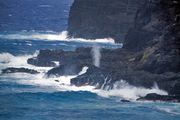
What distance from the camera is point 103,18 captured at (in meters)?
132

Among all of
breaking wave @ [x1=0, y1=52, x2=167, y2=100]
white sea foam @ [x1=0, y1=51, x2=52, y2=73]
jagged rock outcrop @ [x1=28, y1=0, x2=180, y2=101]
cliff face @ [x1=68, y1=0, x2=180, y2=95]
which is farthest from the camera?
white sea foam @ [x1=0, y1=51, x2=52, y2=73]

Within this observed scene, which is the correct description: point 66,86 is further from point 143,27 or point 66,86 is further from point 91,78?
point 143,27

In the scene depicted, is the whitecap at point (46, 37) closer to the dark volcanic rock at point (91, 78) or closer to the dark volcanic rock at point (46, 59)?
the dark volcanic rock at point (46, 59)

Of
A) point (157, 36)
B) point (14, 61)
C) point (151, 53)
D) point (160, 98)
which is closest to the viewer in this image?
point (160, 98)

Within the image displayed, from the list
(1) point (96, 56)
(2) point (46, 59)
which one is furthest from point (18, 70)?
(1) point (96, 56)

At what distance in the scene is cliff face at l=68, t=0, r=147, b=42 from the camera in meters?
128

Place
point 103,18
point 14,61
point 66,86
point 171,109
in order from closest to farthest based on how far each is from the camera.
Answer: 1. point 171,109
2. point 66,86
3. point 14,61
4. point 103,18

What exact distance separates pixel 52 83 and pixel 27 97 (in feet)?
29.5

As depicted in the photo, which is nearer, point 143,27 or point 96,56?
point 96,56

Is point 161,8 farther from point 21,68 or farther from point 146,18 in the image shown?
point 21,68

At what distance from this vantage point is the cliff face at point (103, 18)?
12850 centimetres

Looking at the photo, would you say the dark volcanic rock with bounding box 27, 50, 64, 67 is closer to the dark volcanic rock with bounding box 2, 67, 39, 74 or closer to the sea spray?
the sea spray

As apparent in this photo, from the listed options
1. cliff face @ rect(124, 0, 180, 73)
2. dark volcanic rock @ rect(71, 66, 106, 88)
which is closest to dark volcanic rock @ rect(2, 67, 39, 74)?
dark volcanic rock @ rect(71, 66, 106, 88)

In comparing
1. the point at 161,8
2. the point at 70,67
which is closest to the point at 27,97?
the point at 70,67
